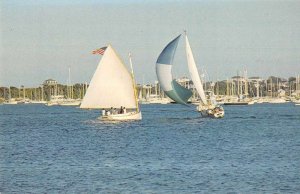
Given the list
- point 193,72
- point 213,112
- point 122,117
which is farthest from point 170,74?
point 122,117

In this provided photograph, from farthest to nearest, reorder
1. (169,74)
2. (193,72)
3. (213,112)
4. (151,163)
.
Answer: (213,112)
(193,72)
(169,74)
(151,163)

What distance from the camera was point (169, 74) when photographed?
93938 millimetres

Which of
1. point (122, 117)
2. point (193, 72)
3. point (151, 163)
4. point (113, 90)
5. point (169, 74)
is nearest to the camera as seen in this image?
point (151, 163)

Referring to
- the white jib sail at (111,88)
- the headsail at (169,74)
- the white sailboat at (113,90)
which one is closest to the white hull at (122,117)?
the white sailboat at (113,90)

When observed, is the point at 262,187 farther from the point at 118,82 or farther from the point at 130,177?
the point at 118,82

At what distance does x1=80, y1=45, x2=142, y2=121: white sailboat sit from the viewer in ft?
276

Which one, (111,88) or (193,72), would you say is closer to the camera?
(111,88)

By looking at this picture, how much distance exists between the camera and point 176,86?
94750 millimetres

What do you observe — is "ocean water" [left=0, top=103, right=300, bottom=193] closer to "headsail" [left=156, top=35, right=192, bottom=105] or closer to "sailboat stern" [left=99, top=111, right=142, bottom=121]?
"sailboat stern" [left=99, top=111, right=142, bottom=121]

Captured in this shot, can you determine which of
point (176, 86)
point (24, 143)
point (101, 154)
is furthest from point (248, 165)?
point (176, 86)

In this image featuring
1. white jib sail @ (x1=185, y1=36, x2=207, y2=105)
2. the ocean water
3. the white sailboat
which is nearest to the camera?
the ocean water

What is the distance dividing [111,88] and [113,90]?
1.02 feet

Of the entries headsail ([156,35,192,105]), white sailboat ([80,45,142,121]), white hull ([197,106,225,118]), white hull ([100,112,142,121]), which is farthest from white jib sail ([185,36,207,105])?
white sailboat ([80,45,142,121])

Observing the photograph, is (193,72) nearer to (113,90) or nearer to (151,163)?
(113,90)
